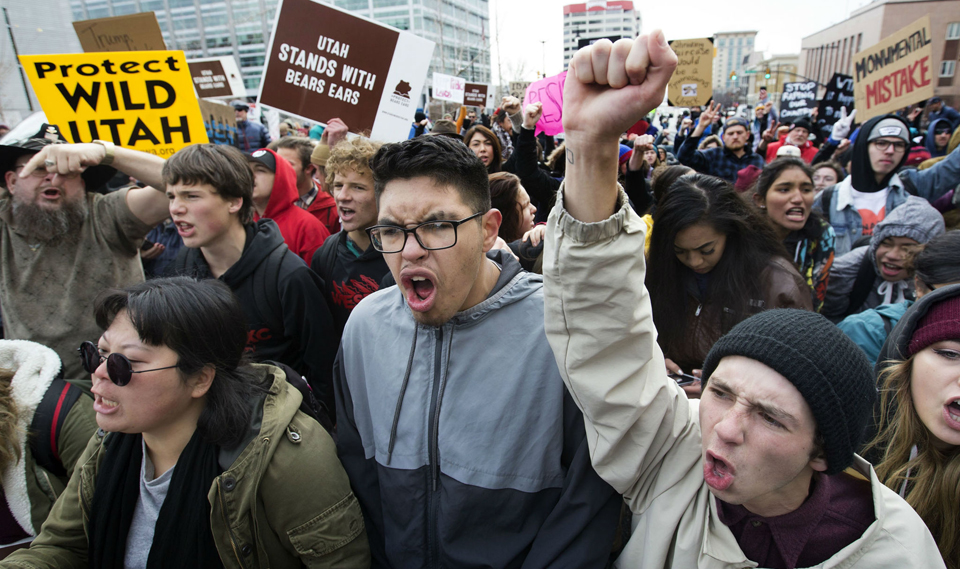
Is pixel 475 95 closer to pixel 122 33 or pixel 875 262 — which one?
pixel 122 33

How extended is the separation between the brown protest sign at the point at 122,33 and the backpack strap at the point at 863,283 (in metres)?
6.19

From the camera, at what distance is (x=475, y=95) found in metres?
12.7

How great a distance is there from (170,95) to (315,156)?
1.18 metres

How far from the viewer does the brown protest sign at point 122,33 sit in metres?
5.26

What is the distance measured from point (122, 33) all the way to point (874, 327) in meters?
6.80

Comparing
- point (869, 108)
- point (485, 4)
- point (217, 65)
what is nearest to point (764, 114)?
point (869, 108)

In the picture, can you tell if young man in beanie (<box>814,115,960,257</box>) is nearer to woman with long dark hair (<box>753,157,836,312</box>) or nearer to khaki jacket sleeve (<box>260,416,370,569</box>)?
woman with long dark hair (<box>753,157,836,312</box>)

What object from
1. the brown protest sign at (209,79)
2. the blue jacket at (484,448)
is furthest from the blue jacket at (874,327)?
the brown protest sign at (209,79)

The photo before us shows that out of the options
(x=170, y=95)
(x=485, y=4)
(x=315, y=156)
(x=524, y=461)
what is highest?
(x=485, y=4)

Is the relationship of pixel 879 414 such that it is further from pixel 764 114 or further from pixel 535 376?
pixel 764 114

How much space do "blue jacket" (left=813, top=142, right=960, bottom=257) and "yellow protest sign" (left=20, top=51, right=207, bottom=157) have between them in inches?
206

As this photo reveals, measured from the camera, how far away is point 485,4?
80750 millimetres

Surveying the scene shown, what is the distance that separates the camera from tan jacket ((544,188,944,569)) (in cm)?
115

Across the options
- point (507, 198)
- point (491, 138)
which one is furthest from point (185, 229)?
point (491, 138)
